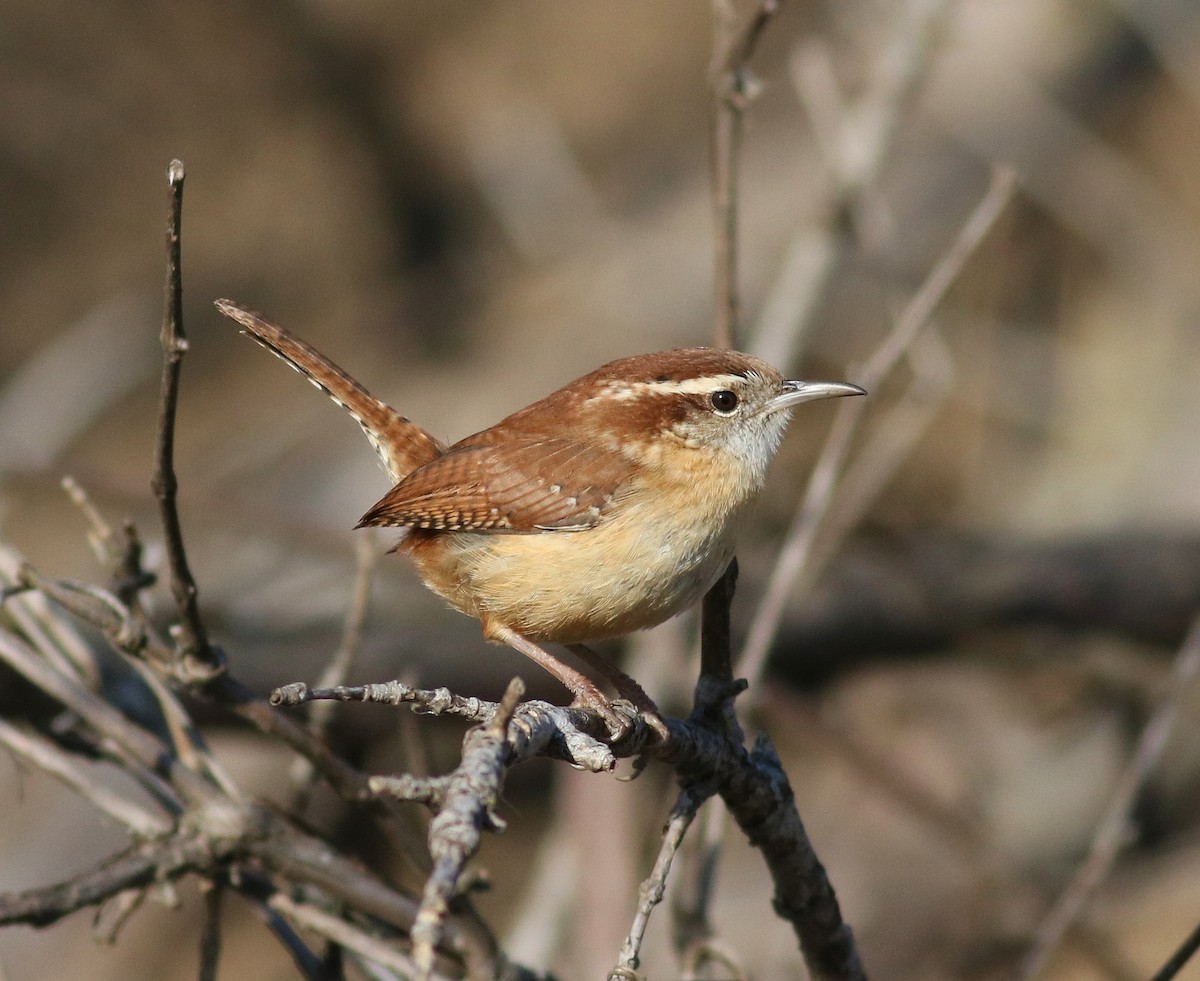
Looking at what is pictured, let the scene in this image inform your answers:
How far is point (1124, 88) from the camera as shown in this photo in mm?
8500

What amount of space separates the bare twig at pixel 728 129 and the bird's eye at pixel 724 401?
0.39 ft

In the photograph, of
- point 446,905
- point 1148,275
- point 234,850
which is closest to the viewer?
point 446,905

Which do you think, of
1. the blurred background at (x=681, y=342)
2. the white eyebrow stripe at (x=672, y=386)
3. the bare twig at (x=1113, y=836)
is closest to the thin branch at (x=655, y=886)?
the white eyebrow stripe at (x=672, y=386)

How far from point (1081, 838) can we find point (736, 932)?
5.77 feet

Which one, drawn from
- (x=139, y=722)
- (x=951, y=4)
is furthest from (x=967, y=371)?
(x=139, y=722)

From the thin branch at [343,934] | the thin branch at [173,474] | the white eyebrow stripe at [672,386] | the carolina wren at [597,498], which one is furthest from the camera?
the white eyebrow stripe at [672,386]

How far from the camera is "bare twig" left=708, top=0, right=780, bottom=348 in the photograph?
320 centimetres

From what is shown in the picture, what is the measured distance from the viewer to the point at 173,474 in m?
2.31

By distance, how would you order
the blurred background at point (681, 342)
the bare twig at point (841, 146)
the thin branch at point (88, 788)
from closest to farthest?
1. the thin branch at point (88, 788)
2. the bare twig at point (841, 146)
3. the blurred background at point (681, 342)

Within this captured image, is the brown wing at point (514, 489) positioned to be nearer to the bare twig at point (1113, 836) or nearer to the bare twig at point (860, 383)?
the bare twig at point (860, 383)

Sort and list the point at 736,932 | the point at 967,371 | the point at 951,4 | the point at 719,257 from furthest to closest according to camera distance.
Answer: the point at 967,371 → the point at 736,932 → the point at 951,4 → the point at 719,257

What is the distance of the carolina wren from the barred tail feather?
0.04 feet

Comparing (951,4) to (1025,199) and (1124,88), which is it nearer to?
(1025,199)

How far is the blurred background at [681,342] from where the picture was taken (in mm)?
5363
